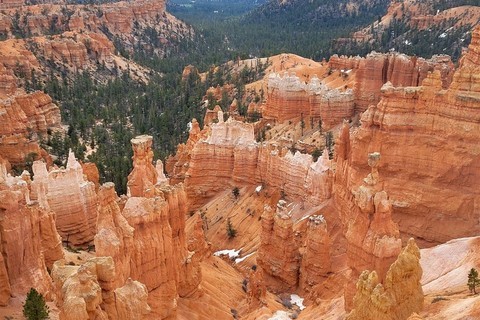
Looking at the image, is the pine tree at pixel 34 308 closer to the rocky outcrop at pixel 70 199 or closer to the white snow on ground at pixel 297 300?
the rocky outcrop at pixel 70 199

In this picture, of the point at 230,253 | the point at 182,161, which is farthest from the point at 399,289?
the point at 182,161

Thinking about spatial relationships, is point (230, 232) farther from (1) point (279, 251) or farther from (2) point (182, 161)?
(2) point (182, 161)

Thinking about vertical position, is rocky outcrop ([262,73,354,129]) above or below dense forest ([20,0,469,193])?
above

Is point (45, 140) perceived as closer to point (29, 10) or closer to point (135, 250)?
point (135, 250)

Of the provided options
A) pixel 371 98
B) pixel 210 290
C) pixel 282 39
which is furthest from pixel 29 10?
pixel 210 290

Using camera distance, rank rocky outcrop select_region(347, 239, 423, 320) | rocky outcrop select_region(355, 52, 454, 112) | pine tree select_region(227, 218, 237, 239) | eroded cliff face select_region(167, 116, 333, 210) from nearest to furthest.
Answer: rocky outcrop select_region(347, 239, 423, 320)
pine tree select_region(227, 218, 237, 239)
eroded cliff face select_region(167, 116, 333, 210)
rocky outcrop select_region(355, 52, 454, 112)

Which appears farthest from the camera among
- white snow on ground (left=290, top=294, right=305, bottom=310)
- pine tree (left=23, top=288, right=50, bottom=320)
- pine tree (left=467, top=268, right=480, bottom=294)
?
white snow on ground (left=290, top=294, right=305, bottom=310)

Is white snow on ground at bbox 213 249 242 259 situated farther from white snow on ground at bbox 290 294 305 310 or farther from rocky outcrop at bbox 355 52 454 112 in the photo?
rocky outcrop at bbox 355 52 454 112

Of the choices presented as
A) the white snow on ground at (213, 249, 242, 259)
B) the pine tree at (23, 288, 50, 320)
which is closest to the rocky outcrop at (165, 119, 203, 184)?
the white snow on ground at (213, 249, 242, 259)
